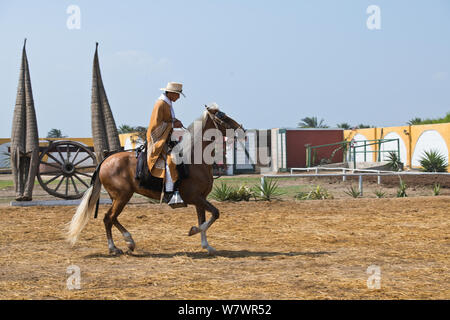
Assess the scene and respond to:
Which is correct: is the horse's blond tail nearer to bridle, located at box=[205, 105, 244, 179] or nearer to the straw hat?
the straw hat

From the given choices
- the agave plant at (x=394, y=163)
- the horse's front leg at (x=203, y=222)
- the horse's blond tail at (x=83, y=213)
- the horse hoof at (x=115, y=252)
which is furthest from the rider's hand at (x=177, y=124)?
the agave plant at (x=394, y=163)

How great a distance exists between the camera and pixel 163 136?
770 cm

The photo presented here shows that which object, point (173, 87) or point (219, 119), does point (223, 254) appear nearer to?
point (219, 119)

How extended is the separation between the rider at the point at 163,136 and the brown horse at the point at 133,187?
25 centimetres

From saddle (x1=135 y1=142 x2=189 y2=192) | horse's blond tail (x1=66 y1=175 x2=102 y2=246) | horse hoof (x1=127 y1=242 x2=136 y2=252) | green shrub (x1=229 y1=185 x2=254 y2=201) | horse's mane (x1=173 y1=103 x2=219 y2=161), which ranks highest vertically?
horse's mane (x1=173 y1=103 x2=219 y2=161)

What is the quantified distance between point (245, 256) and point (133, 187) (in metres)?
2.03

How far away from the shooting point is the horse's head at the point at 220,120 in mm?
7617

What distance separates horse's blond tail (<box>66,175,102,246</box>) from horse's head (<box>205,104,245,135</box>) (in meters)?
2.12

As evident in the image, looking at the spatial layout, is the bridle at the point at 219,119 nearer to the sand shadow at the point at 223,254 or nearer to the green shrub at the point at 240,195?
the sand shadow at the point at 223,254

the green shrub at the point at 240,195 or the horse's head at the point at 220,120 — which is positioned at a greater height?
the horse's head at the point at 220,120

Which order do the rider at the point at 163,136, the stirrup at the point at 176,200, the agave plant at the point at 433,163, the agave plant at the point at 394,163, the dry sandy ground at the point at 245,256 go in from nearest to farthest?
1. the dry sandy ground at the point at 245,256
2. the stirrup at the point at 176,200
3. the rider at the point at 163,136
4. the agave plant at the point at 433,163
5. the agave plant at the point at 394,163

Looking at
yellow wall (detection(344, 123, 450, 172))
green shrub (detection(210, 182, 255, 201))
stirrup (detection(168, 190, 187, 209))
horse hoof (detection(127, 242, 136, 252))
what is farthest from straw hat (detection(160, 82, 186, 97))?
yellow wall (detection(344, 123, 450, 172))

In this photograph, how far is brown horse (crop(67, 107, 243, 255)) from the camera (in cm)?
766
